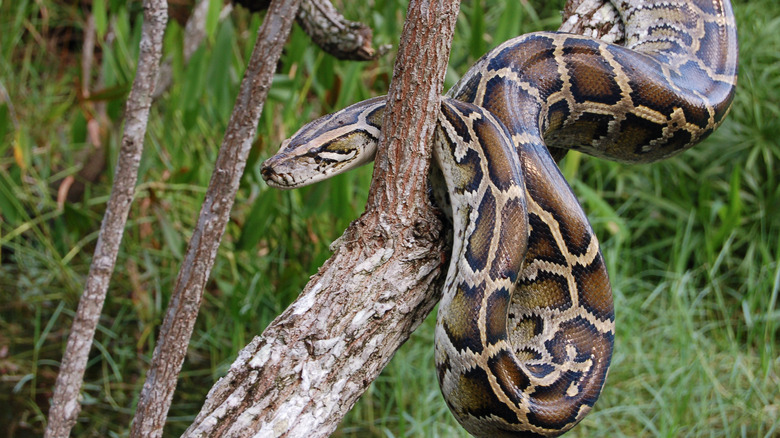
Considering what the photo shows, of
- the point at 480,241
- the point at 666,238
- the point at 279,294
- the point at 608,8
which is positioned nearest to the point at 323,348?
the point at 480,241

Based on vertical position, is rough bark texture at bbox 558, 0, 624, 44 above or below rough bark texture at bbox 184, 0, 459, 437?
above

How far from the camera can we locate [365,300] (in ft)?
8.41

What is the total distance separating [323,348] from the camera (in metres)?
2.47

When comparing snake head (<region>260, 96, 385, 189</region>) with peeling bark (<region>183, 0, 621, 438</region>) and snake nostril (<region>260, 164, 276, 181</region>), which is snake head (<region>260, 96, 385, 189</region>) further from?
peeling bark (<region>183, 0, 621, 438</region>)

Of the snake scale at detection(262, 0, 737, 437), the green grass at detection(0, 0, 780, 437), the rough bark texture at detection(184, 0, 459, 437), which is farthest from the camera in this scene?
the green grass at detection(0, 0, 780, 437)

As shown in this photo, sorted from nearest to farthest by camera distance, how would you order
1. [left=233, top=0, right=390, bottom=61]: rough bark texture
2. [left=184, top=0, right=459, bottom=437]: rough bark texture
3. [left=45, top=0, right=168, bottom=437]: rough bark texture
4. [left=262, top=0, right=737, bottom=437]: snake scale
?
1. [left=184, top=0, right=459, bottom=437]: rough bark texture
2. [left=262, top=0, right=737, bottom=437]: snake scale
3. [left=45, top=0, right=168, bottom=437]: rough bark texture
4. [left=233, top=0, right=390, bottom=61]: rough bark texture

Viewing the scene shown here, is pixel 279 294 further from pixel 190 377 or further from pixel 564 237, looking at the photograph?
pixel 564 237

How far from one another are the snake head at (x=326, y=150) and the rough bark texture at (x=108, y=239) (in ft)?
2.00

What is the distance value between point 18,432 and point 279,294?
6.49 ft

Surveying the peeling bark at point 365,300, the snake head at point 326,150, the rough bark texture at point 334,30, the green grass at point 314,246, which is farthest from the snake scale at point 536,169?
the green grass at point 314,246

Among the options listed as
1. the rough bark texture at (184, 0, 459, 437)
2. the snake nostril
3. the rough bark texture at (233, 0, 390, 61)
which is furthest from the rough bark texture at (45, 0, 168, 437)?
the rough bark texture at (184, 0, 459, 437)

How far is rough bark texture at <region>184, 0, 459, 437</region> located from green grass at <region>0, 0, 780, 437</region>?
49.4 inches

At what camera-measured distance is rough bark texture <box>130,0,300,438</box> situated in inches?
120

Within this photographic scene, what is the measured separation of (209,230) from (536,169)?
136 centimetres
